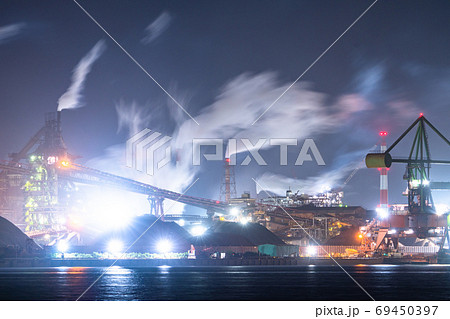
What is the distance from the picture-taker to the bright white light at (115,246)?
122000 mm

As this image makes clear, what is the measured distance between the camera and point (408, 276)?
9225cm

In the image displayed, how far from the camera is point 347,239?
151000 mm

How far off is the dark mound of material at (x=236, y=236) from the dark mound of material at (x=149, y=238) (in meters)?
4.65

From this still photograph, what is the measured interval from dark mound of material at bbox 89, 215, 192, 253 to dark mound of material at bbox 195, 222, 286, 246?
4.65 metres

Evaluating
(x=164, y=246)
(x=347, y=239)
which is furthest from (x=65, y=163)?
(x=347, y=239)

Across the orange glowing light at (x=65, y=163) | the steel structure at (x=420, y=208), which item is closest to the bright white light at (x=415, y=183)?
the steel structure at (x=420, y=208)

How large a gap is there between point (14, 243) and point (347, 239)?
82.3 meters

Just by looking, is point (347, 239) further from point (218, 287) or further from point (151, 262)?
point (218, 287)

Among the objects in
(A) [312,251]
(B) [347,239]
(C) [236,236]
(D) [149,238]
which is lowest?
(A) [312,251]

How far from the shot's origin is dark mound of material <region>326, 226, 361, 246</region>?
14925cm

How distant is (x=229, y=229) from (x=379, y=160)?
48241 millimetres

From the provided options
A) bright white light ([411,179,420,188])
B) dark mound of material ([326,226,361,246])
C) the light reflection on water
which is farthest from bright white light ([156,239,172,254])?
bright white light ([411,179,420,188])

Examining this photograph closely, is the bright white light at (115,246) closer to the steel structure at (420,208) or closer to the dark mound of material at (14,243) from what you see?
the dark mound of material at (14,243)

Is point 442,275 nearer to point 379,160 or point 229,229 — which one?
point 379,160
